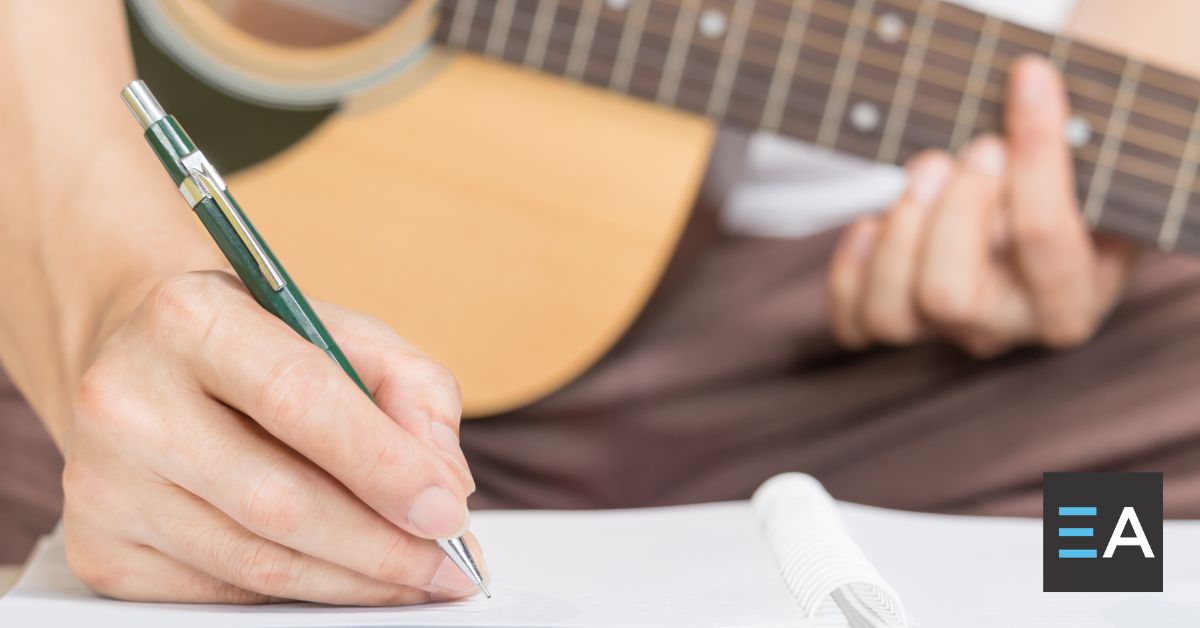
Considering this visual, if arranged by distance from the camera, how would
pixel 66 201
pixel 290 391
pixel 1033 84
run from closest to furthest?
1. pixel 290 391
2. pixel 66 201
3. pixel 1033 84

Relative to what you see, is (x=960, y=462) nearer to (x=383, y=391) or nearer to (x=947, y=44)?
(x=947, y=44)

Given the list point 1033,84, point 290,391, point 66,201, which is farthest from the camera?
point 1033,84

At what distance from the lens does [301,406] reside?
10.7 inches

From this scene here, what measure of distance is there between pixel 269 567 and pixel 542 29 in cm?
44

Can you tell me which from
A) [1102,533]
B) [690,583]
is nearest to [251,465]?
[690,583]

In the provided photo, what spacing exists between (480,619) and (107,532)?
123 mm

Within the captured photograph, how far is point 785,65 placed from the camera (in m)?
0.64

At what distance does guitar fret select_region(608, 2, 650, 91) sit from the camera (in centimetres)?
65

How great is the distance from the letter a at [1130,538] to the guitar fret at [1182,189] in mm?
331

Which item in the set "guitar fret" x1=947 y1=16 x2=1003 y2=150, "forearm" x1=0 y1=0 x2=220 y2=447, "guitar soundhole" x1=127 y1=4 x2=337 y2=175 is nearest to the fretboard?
"guitar fret" x1=947 y1=16 x2=1003 y2=150

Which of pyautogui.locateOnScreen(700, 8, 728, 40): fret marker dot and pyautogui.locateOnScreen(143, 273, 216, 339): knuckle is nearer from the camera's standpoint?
pyautogui.locateOnScreen(143, 273, 216, 339): knuckle

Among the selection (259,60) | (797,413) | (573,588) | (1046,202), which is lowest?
(573,588)

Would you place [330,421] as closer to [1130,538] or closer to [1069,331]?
[1130,538]

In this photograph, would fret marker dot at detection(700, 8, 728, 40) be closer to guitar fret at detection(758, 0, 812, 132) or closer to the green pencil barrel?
guitar fret at detection(758, 0, 812, 132)
